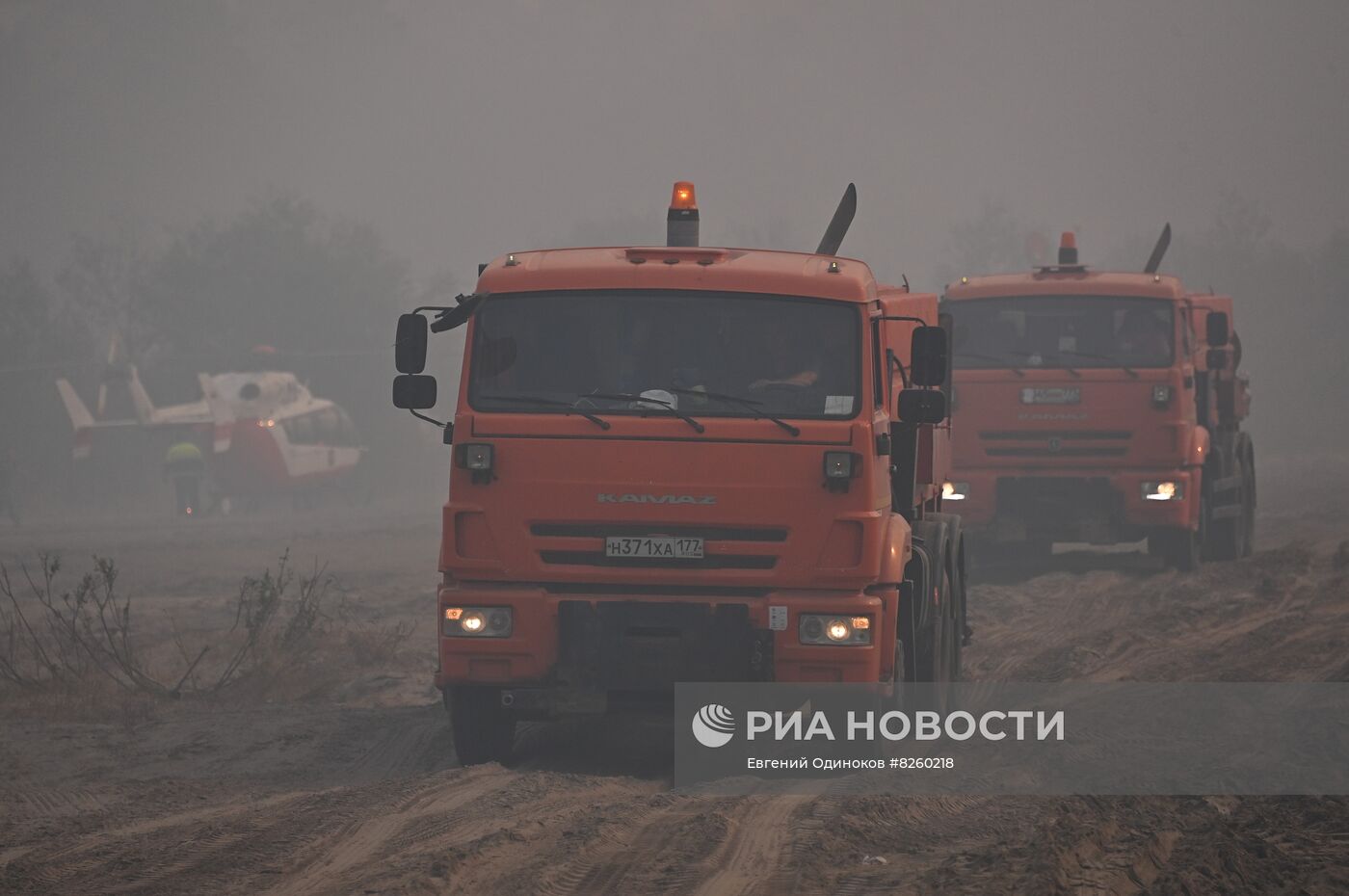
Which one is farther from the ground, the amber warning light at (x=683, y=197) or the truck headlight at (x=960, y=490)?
the amber warning light at (x=683, y=197)

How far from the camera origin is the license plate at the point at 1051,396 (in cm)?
1906

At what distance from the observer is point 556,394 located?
9969 millimetres

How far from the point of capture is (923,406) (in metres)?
10.5

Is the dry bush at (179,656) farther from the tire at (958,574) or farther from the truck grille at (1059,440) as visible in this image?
the truck grille at (1059,440)

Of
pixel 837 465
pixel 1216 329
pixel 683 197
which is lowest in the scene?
pixel 837 465

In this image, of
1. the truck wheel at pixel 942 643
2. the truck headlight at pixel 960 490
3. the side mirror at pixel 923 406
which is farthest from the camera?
the truck headlight at pixel 960 490

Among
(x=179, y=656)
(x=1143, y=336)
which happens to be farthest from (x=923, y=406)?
(x=1143, y=336)

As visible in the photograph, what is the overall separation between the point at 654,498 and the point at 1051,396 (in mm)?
10228

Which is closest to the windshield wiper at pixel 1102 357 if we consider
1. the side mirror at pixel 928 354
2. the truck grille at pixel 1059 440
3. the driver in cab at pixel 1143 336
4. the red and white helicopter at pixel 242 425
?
the driver in cab at pixel 1143 336

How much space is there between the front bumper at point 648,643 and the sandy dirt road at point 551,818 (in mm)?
545

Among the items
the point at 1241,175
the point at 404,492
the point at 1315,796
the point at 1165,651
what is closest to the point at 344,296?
the point at 404,492

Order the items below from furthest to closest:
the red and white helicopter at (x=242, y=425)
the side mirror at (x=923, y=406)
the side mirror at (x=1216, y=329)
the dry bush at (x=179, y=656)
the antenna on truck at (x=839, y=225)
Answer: the red and white helicopter at (x=242, y=425)
the side mirror at (x=1216, y=329)
the dry bush at (x=179, y=656)
the antenna on truck at (x=839, y=225)
the side mirror at (x=923, y=406)

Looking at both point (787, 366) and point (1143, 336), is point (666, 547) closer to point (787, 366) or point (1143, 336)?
point (787, 366)

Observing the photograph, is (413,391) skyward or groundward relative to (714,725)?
skyward
